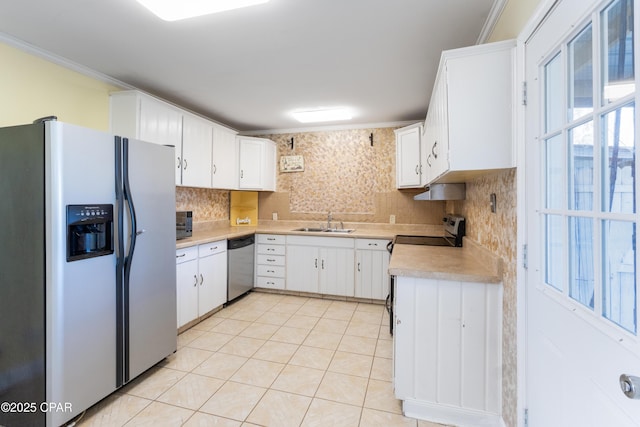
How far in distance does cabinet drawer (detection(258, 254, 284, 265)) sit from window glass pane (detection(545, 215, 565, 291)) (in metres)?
3.19

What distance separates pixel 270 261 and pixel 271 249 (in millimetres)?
165

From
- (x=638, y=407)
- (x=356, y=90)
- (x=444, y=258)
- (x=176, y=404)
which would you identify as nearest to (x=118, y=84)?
(x=356, y=90)

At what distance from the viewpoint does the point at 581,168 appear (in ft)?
3.19

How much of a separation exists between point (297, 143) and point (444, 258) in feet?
10.0

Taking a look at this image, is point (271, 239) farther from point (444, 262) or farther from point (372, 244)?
point (444, 262)

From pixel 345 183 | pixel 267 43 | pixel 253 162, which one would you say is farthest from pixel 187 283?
pixel 345 183

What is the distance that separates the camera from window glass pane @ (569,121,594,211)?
92 centimetres

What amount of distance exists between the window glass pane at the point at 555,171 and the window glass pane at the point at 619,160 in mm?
239

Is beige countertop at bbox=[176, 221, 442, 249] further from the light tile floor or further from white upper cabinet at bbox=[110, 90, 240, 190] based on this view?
the light tile floor

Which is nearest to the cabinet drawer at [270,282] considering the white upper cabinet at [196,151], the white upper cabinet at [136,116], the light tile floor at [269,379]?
the light tile floor at [269,379]

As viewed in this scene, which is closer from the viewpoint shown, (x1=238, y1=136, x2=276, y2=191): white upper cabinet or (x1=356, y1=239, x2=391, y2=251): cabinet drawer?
(x1=356, y1=239, x2=391, y2=251): cabinet drawer

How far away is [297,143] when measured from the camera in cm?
456

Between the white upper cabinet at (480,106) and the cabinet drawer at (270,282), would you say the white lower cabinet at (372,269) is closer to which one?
the cabinet drawer at (270,282)

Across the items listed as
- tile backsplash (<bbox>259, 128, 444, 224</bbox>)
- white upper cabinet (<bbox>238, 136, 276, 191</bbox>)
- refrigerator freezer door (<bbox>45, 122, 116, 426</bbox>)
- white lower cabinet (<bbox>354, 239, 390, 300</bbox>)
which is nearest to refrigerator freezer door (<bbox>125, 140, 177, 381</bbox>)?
refrigerator freezer door (<bbox>45, 122, 116, 426</bbox>)
